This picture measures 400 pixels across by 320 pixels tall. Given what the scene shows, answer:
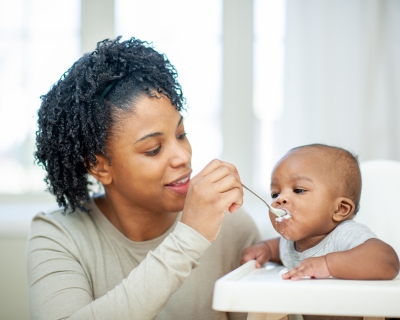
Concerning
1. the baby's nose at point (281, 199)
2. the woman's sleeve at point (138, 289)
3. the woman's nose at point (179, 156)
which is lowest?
the woman's sleeve at point (138, 289)

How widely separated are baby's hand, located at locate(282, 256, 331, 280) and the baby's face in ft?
0.64

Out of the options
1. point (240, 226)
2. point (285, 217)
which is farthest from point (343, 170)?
point (240, 226)

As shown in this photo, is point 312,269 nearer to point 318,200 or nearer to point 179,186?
point 318,200

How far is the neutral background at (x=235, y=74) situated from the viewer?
100 inches

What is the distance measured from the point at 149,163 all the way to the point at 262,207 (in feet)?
5.05

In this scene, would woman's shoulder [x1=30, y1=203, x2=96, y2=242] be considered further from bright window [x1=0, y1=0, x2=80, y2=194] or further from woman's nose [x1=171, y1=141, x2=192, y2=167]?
bright window [x1=0, y1=0, x2=80, y2=194]

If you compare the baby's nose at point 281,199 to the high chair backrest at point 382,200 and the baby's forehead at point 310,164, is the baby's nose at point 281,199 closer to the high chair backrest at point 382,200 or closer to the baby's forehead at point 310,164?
the baby's forehead at point 310,164

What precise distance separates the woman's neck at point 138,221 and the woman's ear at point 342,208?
1.67ft

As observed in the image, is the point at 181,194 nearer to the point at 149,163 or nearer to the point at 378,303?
the point at 149,163

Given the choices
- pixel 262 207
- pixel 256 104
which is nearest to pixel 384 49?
pixel 256 104

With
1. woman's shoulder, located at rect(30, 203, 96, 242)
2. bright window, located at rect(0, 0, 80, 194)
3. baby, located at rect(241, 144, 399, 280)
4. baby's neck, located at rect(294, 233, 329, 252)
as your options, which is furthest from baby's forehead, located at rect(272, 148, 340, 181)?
bright window, located at rect(0, 0, 80, 194)

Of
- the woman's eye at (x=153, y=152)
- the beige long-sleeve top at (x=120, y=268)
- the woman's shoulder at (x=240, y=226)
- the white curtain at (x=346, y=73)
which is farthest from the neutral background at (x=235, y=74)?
the woman's eye at (x=153, y=152)

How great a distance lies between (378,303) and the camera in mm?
851

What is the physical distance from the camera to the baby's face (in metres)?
1.23
